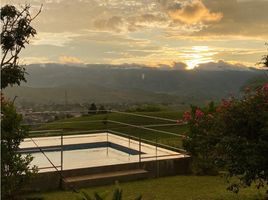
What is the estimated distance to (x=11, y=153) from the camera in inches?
342

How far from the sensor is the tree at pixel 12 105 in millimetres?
8633

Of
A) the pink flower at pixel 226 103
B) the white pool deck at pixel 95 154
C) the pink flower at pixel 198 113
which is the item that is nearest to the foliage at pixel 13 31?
the white pool deck at pixel 95 154

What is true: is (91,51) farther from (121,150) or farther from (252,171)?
(252,171)

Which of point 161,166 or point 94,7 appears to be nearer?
point 161,166

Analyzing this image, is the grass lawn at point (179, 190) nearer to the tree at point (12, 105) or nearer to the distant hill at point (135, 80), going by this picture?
the tree at point (12, 105)

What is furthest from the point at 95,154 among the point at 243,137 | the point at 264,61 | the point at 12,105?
the point at 243,137

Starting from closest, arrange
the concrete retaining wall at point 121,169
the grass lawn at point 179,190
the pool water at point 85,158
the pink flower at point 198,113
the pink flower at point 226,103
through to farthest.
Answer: the pink flower at point 226,103 → the grass lawn at point 179,190 → the concrete retaining wall at point 121,169 → the pool water at point 85,158 → the pink flower at point 198,113

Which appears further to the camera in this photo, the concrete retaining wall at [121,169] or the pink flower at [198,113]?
the pink flower at [198,113]

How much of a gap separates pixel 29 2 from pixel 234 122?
5766 mm

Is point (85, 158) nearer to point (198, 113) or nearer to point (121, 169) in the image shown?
point (121, 169)

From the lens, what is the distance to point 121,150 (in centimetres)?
1430

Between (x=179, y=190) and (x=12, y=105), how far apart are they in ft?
14.2

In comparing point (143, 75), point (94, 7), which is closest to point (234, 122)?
point (94, 7)

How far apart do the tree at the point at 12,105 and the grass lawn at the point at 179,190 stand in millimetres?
1092
